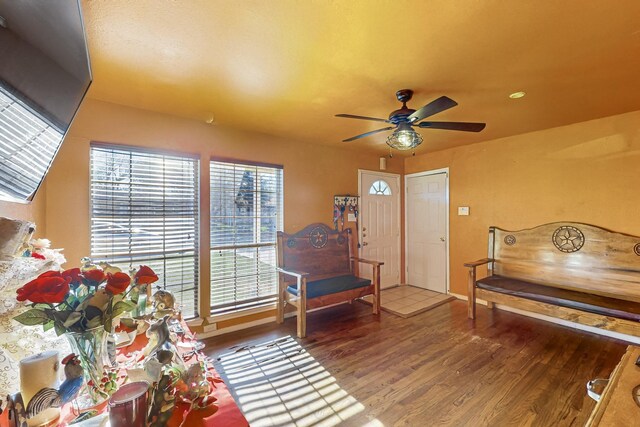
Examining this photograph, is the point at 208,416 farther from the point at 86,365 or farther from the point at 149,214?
the point at 149,214

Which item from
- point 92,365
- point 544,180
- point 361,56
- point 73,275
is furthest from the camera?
point 544,180

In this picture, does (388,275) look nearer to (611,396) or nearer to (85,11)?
(611,396)

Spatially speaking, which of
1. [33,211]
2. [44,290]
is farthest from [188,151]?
[44,290]

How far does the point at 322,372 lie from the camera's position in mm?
2379

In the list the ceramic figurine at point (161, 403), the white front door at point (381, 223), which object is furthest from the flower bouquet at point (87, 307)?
the white front door at point (381, 223)

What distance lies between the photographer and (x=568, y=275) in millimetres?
3203

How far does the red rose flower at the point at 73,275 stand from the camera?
2.61 feet

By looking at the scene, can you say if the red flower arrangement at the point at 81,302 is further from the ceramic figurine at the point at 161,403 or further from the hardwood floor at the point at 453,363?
the hardwood floor at the point at 453,363

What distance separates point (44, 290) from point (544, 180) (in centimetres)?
455

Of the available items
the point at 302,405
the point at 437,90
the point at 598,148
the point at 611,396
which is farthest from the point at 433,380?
the point at 598,148

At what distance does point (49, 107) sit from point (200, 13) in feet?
2.85

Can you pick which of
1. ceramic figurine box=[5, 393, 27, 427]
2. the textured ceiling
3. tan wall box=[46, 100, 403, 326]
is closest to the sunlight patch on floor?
tan wall box=[46, 100, 403, 326]

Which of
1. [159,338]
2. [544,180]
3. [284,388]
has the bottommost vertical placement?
[284,388]

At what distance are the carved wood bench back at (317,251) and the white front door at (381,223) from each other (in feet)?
2.06
